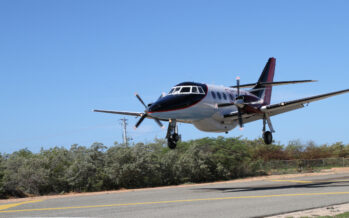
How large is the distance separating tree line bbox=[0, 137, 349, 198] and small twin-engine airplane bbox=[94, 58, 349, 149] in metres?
16.2

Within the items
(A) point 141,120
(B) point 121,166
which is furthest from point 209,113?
(B) point 121,166

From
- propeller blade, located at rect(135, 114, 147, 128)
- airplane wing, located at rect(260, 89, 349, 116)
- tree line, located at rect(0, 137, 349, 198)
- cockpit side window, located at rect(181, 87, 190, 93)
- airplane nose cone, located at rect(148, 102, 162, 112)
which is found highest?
cockpit side window, located at rect(181, 87, 190, 93)

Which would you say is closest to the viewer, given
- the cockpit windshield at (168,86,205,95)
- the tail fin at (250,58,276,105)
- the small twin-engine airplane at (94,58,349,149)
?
the small twin-engine airplane at (94,58,349,149)

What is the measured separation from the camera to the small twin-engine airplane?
86.4 feet

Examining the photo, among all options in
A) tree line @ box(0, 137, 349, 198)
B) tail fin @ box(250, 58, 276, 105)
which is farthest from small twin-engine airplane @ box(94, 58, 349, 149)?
tree line @ box(0, 137, 349, 198)

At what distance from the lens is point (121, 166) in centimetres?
4694

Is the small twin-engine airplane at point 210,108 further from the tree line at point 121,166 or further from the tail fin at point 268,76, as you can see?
the tree line at point 121,166

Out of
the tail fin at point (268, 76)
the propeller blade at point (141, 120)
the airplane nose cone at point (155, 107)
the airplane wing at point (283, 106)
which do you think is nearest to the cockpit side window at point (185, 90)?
the airplane nose cone at point (155, 107)

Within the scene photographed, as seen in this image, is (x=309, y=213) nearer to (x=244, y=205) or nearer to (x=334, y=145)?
(x=244, y=205)

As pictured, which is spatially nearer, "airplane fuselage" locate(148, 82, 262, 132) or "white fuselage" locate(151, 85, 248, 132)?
"airplane fuselage" locate(148, 82, 262, 132)

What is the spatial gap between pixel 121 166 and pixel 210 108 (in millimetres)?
21420

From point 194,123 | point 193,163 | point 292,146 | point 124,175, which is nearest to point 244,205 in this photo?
point 194,123

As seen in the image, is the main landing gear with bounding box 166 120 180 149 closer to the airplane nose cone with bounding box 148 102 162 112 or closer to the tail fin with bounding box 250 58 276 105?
the airplane nose cone with bounding box 148 102 162 112

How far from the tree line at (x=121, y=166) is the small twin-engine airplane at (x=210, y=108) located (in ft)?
53.1
